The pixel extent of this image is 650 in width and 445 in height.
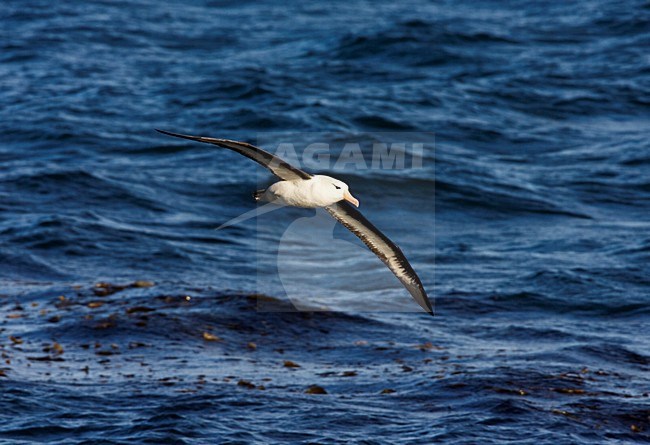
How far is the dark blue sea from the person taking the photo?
11.3 metres

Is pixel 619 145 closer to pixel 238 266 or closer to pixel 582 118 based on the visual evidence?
pixel 582 118

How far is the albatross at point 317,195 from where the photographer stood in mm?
7534

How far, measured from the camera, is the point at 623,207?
1933cm

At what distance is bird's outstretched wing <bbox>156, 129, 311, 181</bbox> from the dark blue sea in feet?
10.5

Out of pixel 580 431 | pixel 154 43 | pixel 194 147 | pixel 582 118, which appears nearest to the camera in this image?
pixel 580 431

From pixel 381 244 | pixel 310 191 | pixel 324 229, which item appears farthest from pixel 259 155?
pixel 324 229

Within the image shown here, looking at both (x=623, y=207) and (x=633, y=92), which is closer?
(x=623, y=207)

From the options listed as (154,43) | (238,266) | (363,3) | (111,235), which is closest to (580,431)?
(238,266)

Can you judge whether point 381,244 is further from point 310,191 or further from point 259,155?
point 259,155

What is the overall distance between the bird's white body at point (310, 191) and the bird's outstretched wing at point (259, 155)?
0.08 m

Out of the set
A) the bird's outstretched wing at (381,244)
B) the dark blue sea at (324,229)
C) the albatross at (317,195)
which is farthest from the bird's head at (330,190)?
the dark blue sea at (324,229)

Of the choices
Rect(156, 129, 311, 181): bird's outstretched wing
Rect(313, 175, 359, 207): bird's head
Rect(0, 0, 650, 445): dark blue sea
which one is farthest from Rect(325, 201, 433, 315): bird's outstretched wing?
Rect(0, 0, 650, 445): dark blue sea

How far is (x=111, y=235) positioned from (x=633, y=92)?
45.5 feet

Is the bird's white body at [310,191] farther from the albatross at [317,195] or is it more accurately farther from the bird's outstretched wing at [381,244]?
the bird's outstretched wing at [381,244]
